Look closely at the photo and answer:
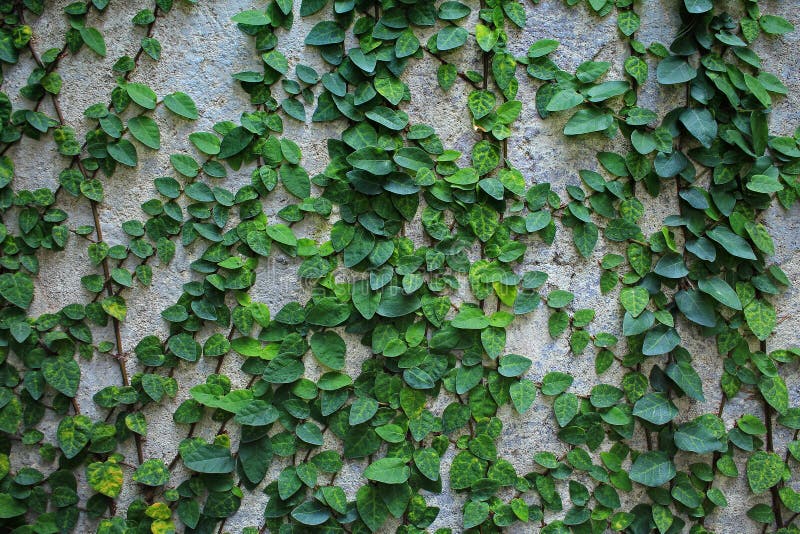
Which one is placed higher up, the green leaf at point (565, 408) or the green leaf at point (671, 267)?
the green leaf at point (671, 267)

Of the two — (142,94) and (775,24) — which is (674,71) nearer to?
(775,24)

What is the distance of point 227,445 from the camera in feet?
4.70

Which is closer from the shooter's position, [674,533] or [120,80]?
[120,80]

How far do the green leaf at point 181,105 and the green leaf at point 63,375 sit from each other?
66cm

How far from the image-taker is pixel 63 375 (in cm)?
140

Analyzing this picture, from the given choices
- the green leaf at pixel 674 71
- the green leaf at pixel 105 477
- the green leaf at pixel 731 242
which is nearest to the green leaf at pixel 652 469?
the green leaf at pixel 731 242

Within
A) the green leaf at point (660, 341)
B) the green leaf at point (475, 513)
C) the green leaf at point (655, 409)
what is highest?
the green leaf at point (660, 341)

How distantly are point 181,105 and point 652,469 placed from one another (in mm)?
1503

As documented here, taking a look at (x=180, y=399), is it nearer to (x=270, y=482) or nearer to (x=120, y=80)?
(x=270, y=482)

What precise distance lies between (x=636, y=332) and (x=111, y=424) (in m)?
1.34

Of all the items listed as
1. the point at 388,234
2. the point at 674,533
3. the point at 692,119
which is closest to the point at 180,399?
the point at 388,234

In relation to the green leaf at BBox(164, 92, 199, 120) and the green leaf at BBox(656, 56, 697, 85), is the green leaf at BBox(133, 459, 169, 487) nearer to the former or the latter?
the green leaf at BBox(164, 92, 199, 120)

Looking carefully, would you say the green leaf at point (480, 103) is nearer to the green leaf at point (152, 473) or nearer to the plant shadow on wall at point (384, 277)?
the plant shadow on wall at point (384, 277)

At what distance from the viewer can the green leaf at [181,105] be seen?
4.63ft
